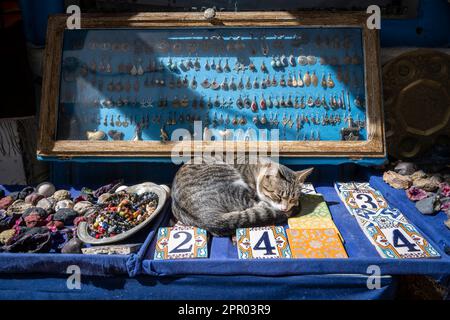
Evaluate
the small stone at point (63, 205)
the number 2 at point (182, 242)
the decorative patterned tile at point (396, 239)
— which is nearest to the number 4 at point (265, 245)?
the number 2 at point (182, 242)

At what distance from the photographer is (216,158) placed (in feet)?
9.95

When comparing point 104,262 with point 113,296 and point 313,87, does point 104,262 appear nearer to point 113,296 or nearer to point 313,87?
point 113,296

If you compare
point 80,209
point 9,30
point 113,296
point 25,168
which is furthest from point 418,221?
point 9,30

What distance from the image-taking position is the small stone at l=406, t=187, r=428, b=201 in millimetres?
2744

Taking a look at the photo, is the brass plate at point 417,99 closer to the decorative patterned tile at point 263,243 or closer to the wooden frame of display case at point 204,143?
the wooden frame of display case at point 204,143

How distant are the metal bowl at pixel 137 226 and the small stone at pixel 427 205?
192 centimetres

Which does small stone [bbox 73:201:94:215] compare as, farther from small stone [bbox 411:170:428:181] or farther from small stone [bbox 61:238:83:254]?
small stone [bbox 411:170:428:181]

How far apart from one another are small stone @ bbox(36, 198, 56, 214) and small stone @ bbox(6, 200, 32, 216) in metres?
0.08

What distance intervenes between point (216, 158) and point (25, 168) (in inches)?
73.6

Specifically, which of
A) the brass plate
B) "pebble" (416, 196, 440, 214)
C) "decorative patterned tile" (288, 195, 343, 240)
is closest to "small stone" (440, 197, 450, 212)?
"pebble" (416, 196, 440, 214)

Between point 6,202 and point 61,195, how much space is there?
426 millimetres

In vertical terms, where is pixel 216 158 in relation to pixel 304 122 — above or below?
below

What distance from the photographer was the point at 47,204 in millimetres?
2881

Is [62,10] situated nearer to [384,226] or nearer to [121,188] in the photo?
[121,188]
